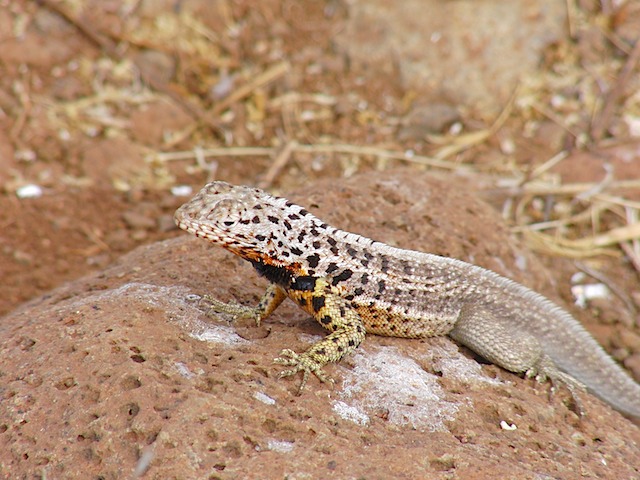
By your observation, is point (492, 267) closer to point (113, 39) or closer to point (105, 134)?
point (105, 134)

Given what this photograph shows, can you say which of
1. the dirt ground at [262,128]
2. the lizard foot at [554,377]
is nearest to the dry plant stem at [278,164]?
the dirt ground at [262,128]

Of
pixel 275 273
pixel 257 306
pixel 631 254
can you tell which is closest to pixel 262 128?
pixel 631 254

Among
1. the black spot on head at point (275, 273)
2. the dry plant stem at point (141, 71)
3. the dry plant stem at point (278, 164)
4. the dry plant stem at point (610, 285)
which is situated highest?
the black spot on head at point (275, 273)

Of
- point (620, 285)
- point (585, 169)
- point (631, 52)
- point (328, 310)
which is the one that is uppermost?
point (631, 52)

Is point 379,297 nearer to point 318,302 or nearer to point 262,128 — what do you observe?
point 318,302

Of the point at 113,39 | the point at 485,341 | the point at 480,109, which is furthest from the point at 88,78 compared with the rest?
the point at 485,341

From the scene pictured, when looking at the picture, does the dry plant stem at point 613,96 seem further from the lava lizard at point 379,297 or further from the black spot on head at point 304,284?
the black spot on head at point 304,284
